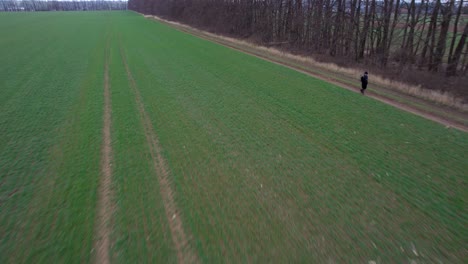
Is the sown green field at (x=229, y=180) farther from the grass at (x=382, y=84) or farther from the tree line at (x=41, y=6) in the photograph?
the tree line at (x=41, y=6)

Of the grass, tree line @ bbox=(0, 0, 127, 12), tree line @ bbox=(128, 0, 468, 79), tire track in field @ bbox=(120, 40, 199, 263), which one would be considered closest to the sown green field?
tire track in field @ bbox=(120, 40, 199, 263)

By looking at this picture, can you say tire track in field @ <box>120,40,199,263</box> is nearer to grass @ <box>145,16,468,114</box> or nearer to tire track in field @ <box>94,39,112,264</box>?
tire track in field @ <box>94,39,112,264</box>

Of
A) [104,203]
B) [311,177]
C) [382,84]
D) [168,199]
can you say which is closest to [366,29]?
[382,84]

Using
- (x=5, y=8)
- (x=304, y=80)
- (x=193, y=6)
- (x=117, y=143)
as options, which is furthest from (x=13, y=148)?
(x=5, y=8)

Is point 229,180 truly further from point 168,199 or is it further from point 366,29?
point 366,29

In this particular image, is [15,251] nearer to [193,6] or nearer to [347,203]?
[347,203]

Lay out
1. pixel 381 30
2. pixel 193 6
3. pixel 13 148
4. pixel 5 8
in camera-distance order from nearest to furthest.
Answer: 1. pixel 13 148
2. pixel 381 30
3. pixel 193 6
4. pixel 5 8

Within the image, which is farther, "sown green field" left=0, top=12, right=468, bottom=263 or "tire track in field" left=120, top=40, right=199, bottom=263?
"sown green field" left=0, top=12, right=468, bottom=263
